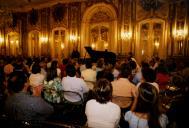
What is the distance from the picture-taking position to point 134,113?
105 inches

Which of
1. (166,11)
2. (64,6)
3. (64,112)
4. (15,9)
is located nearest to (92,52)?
(166,11)

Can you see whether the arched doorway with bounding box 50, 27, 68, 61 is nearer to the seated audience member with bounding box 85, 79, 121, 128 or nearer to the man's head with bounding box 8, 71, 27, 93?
the man's head with bounding box 8, 71, 27, 93

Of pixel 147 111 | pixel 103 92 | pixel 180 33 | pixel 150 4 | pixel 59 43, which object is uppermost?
pixel 150 4

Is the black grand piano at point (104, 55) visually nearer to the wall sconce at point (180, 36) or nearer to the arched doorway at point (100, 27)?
the arched doorway at point (100, 27)

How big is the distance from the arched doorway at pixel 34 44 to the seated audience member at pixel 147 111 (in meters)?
14.0

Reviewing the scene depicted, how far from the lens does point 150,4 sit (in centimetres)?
1134

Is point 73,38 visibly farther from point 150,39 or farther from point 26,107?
point 26,107

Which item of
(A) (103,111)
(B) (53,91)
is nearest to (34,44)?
(B) (53,91)

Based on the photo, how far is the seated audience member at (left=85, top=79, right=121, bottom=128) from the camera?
9.12ft

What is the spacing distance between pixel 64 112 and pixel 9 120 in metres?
1.96

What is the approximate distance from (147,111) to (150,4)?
9.70m

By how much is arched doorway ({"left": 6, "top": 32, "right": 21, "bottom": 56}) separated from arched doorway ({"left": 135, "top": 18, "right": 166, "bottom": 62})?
9187 millimetres

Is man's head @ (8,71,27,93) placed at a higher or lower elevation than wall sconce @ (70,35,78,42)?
lower

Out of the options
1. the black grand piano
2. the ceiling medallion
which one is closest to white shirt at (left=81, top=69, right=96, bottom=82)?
the black grand piano
